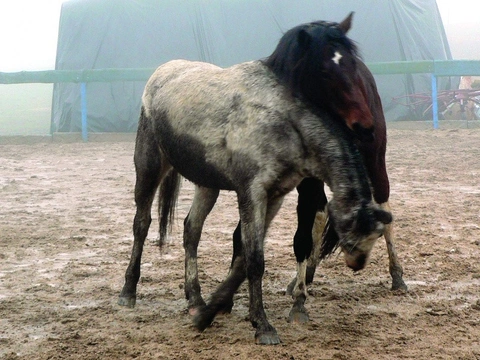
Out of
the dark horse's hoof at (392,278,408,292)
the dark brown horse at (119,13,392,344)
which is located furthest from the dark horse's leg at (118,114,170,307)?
the dark horse's hoof at (392,278,408,292)

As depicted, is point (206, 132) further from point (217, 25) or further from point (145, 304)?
point (217, 25)

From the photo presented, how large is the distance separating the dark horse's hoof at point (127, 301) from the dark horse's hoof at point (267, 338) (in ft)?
3.73

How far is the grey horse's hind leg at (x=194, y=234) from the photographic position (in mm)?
4566

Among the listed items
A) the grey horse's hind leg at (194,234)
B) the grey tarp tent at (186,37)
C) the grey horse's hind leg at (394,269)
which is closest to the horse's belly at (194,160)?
the grey horse's hind leg at (194,234)

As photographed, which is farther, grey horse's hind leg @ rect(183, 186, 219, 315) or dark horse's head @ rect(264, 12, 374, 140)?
grey horse's hind leg @ rect(183, 186, 219, 315)

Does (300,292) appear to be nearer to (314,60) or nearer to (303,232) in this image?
(303,232)

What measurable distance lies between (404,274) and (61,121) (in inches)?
520

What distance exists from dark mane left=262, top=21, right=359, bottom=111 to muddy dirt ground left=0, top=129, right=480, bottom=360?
4.63ft

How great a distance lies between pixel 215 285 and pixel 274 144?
164 centimetres

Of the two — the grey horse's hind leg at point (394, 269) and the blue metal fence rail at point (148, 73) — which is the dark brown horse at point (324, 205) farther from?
the blue metal fence rail at point (148, 73)

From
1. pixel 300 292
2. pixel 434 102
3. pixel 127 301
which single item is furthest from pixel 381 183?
pixel 434 102

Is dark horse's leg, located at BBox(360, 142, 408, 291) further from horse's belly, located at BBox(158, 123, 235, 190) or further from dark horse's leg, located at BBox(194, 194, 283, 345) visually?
horse's belly, located at BBox(158, 123, 235, 190)

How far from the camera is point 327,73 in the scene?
3.69m

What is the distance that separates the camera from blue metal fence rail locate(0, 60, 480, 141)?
50.7 ft
